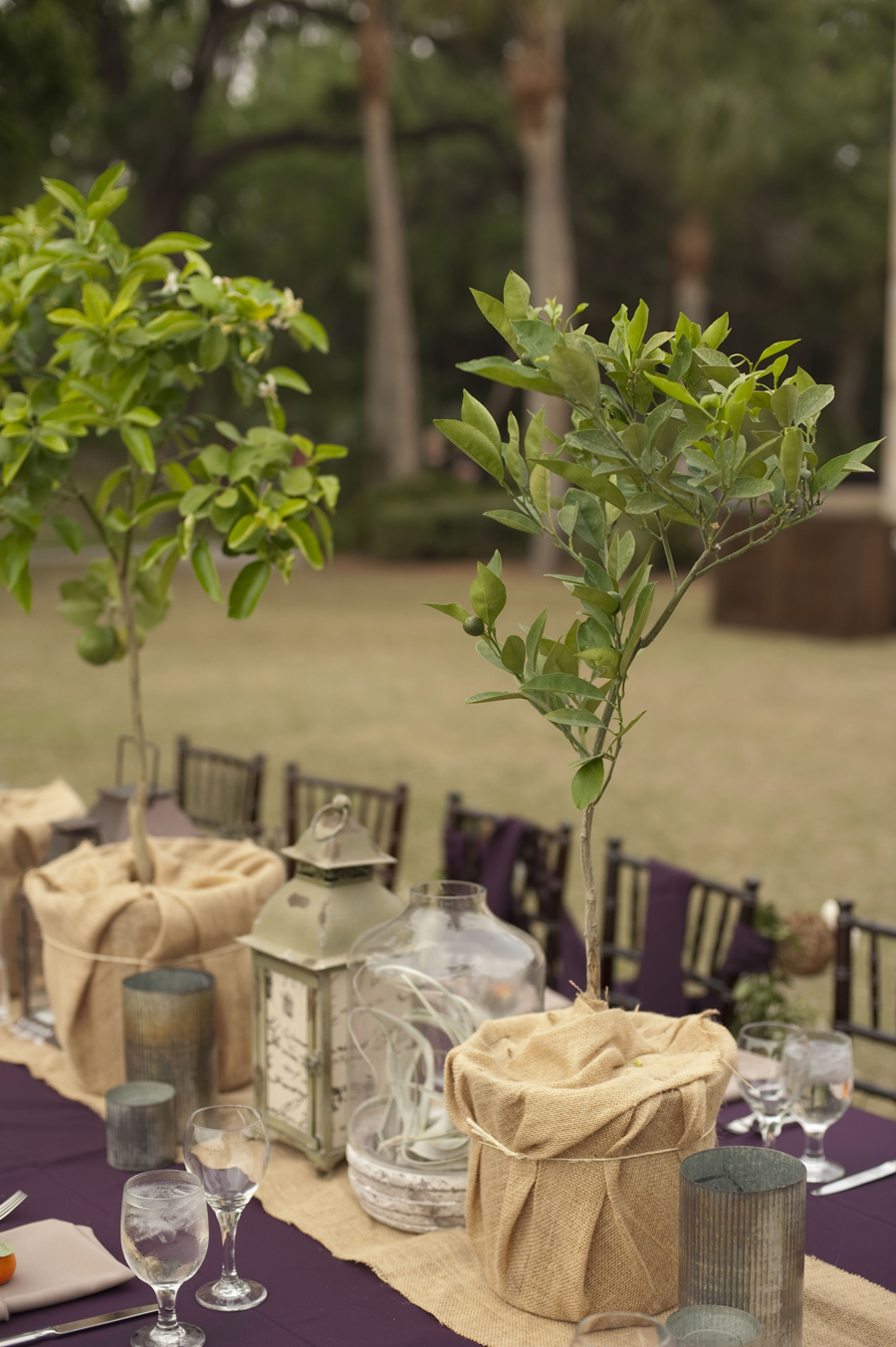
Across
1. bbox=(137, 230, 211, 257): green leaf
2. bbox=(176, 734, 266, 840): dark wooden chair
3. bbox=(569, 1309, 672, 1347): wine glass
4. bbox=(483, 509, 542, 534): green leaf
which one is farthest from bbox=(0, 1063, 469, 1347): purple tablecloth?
bbox=(176, 734, 266, 840): dark wooden chair

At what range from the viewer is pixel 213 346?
238cm

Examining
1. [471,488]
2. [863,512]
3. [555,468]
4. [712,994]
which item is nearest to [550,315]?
[555,468]

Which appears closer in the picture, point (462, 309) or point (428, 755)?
point (428, 755)

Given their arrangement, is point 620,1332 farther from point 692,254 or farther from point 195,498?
point 692,254

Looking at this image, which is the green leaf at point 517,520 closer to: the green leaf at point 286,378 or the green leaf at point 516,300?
the green leaf at point 516,300

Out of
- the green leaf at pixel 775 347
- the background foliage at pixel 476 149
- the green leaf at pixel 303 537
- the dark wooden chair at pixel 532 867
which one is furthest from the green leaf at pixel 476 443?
the background foliage at pixel 476 149

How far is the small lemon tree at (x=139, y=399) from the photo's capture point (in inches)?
91.0

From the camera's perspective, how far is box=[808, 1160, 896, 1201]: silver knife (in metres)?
1.96

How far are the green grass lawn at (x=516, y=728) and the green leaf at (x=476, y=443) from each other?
13.1 ft

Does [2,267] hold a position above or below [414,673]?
above

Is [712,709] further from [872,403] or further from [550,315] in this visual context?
[872,403]

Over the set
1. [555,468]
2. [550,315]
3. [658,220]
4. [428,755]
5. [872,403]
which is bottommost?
[428,755]

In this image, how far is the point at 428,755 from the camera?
9438 millimetres

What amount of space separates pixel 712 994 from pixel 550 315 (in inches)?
76.4
